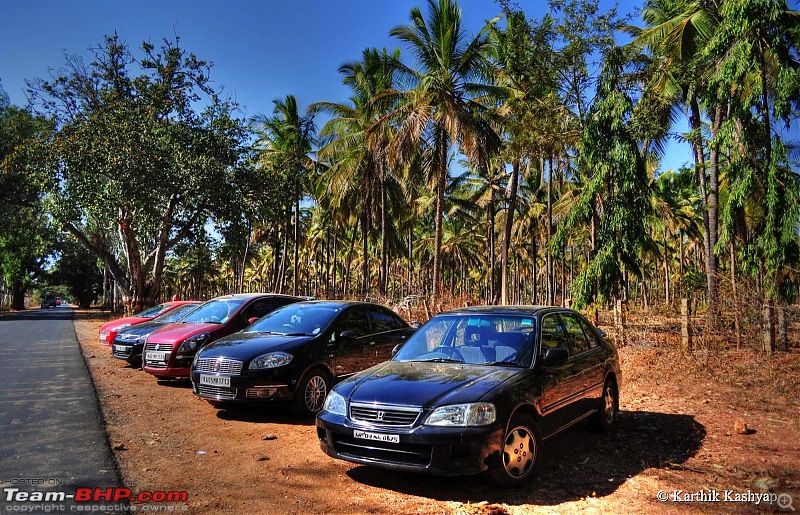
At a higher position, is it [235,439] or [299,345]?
[299,345]

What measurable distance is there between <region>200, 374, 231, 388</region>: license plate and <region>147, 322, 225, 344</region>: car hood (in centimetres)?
227

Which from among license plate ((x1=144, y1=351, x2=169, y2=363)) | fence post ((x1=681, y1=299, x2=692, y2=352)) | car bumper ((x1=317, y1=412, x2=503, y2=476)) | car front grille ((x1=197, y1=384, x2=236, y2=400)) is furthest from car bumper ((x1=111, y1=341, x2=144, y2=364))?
fence post ((x1=681, y1=299, x2=692, y2=352))

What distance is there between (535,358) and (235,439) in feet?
11.9

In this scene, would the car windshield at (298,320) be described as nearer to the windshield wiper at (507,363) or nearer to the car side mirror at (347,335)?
the car side mirror at (347,335)

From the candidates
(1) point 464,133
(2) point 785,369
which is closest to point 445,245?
(1) point 464,133

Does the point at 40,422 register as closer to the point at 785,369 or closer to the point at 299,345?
the point at 299,345

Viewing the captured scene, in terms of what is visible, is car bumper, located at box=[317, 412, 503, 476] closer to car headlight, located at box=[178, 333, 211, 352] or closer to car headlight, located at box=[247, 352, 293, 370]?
car headlight, located at box=[247, 352, 293, 370]

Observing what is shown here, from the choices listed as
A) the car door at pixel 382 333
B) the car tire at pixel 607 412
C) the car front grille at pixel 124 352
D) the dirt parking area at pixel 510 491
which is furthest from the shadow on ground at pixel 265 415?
the car front grille at pixel 124 352

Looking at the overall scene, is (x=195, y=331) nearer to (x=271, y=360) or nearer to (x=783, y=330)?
(x=271, y=360)

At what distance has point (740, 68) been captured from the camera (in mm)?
10734

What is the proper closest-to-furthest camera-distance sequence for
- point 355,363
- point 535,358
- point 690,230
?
1. point 535,358
2. point 355,363
3. point 690,230

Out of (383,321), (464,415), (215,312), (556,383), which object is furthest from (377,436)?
(215,312)

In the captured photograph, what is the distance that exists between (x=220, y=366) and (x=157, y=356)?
2.86 metres

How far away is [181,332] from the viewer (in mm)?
9703
